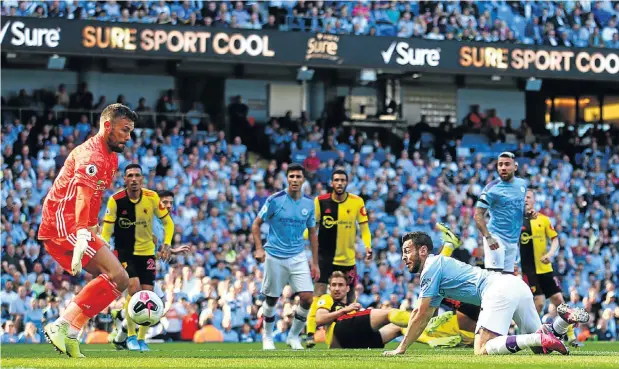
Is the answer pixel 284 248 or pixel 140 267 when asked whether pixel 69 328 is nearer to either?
pixel 140 267

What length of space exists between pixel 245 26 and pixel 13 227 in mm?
9695

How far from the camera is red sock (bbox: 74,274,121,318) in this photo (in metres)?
11.9

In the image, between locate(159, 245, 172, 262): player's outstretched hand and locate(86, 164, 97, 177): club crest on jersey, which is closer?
locate(86, 164, 97, 177): club crest on jersey

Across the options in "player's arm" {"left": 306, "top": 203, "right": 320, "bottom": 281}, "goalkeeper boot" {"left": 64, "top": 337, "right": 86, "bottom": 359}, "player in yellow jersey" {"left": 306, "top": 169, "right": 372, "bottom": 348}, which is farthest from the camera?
"player in yellow jersey" {"left": 306, "top": 169, "right": 372, "bottom": 348}

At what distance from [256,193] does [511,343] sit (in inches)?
631

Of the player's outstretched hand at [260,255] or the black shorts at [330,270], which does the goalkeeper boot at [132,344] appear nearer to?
the player's outstretched hand at [260,255]

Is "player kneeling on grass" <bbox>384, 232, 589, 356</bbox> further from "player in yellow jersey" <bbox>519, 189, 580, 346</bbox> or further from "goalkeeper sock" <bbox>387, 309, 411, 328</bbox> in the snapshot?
"player in yellow jersey" <bbox>519, 189, 580, 346</bbox>

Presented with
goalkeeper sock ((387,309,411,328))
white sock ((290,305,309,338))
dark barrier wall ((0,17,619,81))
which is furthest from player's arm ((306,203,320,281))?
dark barrier wall ((0,17,619,81))

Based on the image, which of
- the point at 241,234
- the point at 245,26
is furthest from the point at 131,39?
the point at 241,234

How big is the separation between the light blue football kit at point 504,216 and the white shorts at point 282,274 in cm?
264

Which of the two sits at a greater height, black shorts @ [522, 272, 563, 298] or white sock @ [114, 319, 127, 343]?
black shorts @ [522, 272, 563, 298]

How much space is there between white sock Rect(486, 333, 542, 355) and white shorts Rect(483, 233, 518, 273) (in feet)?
14.4

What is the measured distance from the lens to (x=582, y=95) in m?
38.4

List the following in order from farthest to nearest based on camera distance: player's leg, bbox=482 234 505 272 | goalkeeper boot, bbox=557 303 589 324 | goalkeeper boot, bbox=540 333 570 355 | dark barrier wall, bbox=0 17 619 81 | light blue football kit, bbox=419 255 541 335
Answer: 1. dark barrier wall, bbox=0 17 619 81
2. player's leg, bbox=482 234 505 272
3. goalkeeper boot, bbox=557 303 589 324
4. light blue football kit, bbox=419 255 541 335
5. goalkeeper boot, bbox=540 333 570 355
